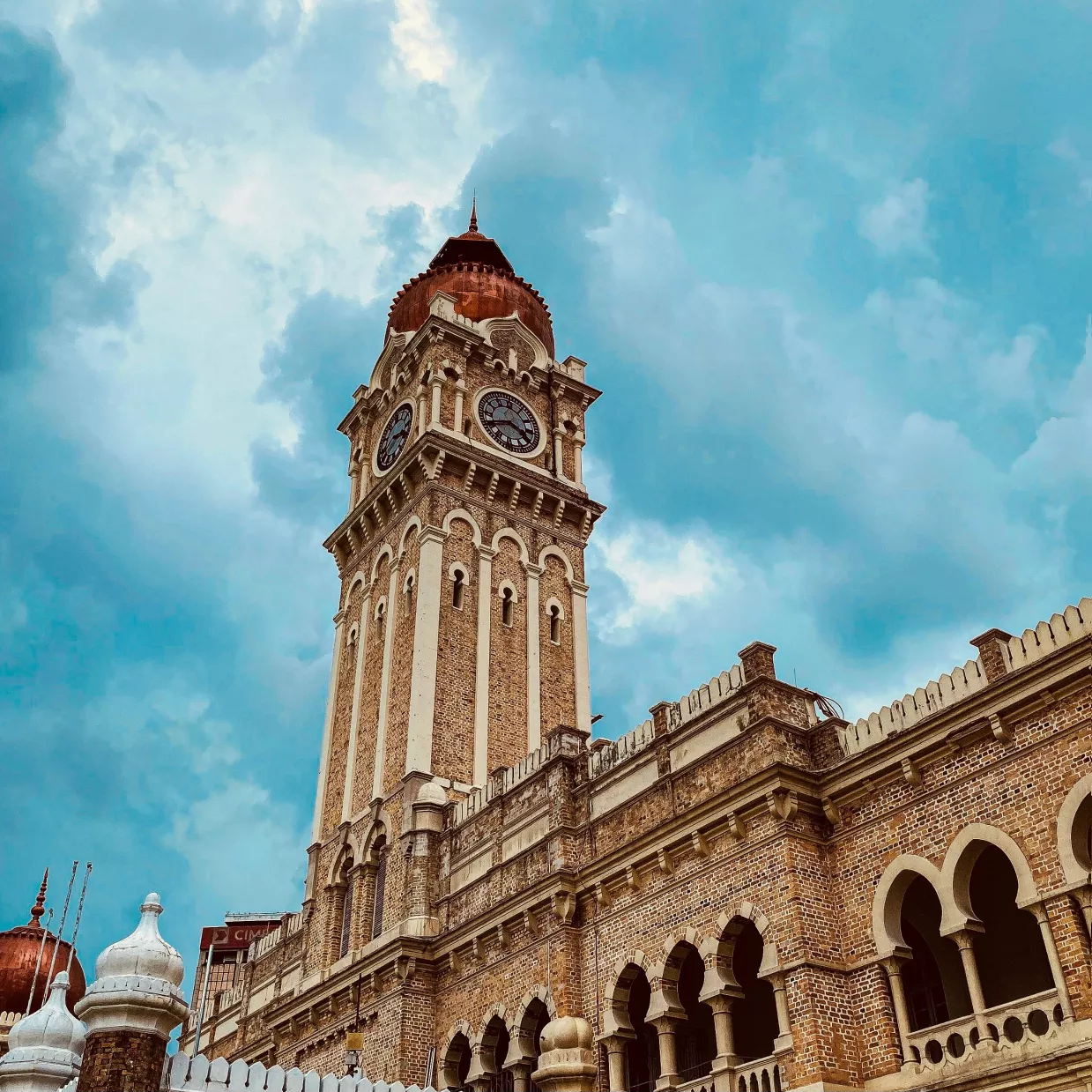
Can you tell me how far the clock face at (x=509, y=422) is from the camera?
37.3 m

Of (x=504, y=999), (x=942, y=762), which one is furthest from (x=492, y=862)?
(x=942, y=762)

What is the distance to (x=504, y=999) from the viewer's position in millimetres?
23547

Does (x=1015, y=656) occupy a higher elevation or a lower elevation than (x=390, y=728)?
lower

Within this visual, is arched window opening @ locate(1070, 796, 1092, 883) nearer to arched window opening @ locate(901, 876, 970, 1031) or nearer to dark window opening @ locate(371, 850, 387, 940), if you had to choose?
arched window opening @ locate(901, 876, 970, 1031)

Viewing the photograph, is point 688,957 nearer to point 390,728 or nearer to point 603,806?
point 603,806

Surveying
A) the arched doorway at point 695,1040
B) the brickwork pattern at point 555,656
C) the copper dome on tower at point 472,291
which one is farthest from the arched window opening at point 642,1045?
the copper dome on tower at point 472,291

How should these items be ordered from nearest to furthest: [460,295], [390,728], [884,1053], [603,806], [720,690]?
[884,1053]
[720,690]
[603,806]
[390,728]
[460,295]

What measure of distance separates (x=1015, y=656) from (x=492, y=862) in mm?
12743

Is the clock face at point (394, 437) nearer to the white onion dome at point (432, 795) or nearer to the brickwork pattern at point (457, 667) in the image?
the brickwork pattern at point (457, 667)

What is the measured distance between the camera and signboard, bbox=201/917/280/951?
216ft

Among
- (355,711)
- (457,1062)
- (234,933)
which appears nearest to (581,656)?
(355,711)

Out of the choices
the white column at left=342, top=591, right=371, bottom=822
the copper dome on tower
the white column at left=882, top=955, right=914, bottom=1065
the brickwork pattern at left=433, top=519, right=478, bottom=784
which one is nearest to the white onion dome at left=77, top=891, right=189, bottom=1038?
the white column at left=882, top=955, right=914, bottom=1065

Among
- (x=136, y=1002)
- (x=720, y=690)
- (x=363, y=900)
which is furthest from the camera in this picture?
(x=363, y=900)

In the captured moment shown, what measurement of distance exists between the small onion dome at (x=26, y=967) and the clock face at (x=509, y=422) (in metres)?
23.7
